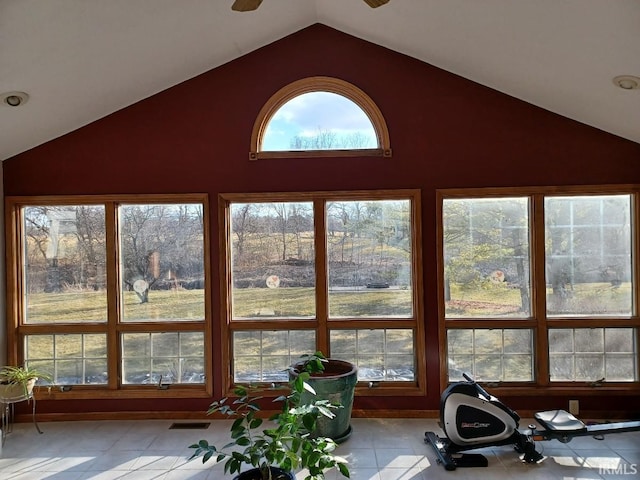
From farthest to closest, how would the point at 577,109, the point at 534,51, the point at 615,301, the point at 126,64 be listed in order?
the point at 615,301 < the point at 577,109 < the point at 126,64 < the point at 534,51

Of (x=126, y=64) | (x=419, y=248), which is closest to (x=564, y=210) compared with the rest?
(x=419, y=248)

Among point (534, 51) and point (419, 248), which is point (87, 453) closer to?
point (419, 248)

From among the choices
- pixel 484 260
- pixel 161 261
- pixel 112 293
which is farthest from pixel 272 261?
pixel 484 260

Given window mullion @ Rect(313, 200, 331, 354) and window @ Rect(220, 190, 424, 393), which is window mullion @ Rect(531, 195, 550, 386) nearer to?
window @ Rect(220, 190, 424, 393)

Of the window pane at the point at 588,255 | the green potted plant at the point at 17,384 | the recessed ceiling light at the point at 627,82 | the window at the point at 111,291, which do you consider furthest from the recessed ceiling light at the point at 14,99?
the window pane at the point at 588,255

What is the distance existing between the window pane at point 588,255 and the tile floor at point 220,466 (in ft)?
3.84

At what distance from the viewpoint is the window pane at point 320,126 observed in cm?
444

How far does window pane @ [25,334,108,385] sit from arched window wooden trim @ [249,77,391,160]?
245cm

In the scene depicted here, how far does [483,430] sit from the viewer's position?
349 cm

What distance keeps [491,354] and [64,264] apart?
4.27 m

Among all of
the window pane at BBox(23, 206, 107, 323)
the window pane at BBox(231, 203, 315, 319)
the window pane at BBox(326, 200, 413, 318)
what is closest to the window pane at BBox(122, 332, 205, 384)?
the window pane at BBox(23, 206, 107, 323)

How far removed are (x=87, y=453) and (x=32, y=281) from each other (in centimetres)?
182

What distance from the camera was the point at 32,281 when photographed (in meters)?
4.52

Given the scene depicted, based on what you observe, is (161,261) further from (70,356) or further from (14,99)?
(14,99)
